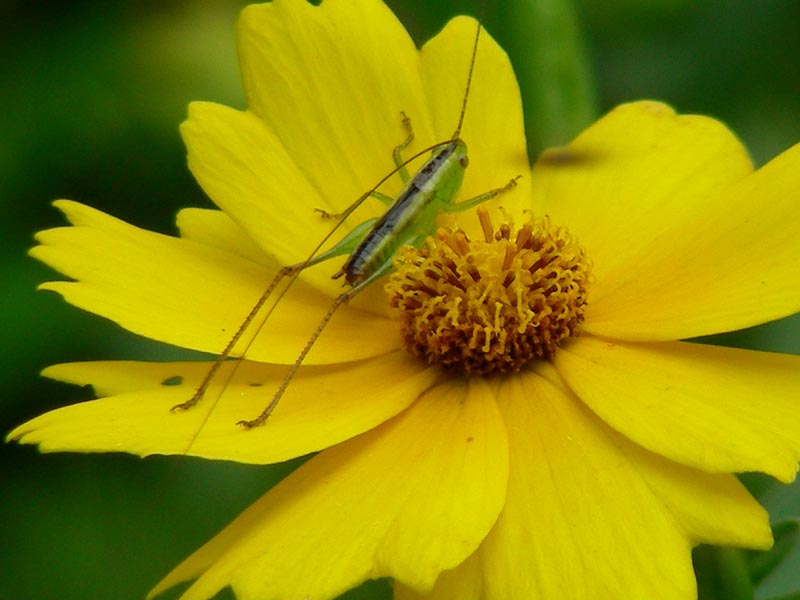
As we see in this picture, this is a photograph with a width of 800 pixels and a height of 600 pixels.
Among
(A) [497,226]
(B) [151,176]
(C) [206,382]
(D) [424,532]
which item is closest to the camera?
(D) [424,532]

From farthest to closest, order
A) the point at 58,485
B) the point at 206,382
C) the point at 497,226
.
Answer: the point at 58,485 → the point at 497,226 → the point at 206,382

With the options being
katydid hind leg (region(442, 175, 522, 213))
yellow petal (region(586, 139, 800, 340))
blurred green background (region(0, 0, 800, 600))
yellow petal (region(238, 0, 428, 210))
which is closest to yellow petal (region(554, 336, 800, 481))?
yellow petal (region(586, 139, 800, 340))

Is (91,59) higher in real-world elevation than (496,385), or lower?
higher

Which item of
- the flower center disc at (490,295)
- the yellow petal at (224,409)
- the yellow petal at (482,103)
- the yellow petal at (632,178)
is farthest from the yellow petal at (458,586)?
the yellow petal at (482,103)

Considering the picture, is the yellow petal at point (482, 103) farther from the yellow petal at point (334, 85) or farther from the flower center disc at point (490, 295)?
the flower center disc at point (490, 295)

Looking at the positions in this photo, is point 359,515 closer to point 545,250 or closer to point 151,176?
point 545,250

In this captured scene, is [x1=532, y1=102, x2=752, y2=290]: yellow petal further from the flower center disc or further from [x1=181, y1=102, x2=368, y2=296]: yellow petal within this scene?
[x1=181, y1=102, x2=368, y2=296]: yellow petal

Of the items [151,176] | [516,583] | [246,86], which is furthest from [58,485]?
[516,583]

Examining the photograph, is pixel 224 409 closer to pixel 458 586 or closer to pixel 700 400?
pixel 458 586
